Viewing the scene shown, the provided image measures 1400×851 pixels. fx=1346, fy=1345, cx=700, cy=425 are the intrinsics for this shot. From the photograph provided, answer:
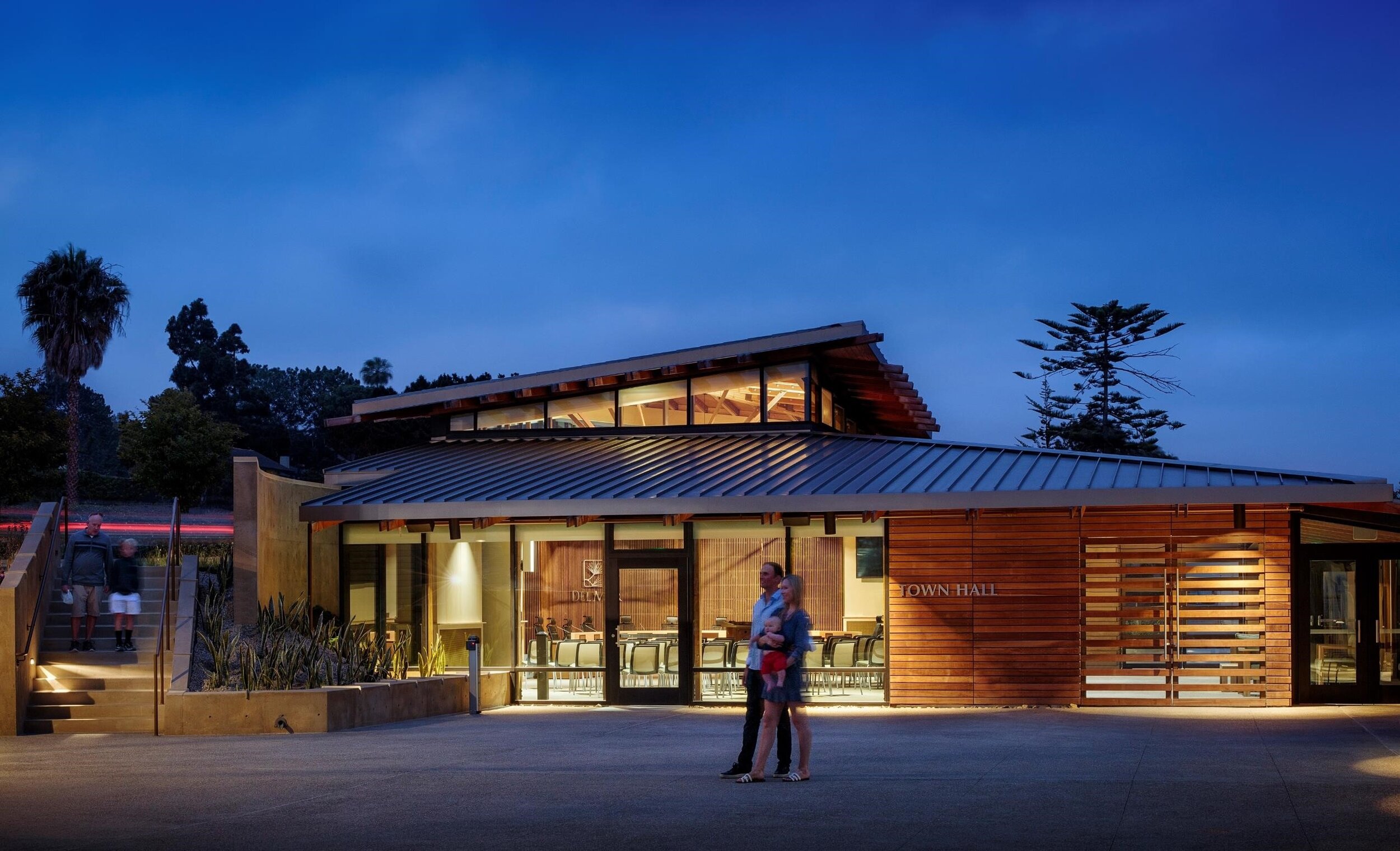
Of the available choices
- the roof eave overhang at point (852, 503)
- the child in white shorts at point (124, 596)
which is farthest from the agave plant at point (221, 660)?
the roof eave overhang at point (852, 503)

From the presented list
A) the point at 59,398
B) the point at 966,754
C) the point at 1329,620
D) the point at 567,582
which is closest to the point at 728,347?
the point at 567,582

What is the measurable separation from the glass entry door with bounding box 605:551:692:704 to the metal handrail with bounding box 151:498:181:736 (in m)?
5.63

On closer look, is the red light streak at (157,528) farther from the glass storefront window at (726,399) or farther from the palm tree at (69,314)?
the glass storefront window at (726,399)

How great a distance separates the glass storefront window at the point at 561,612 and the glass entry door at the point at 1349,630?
933cm

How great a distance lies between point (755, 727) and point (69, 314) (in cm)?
3659

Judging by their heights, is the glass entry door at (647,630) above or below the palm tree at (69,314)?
below

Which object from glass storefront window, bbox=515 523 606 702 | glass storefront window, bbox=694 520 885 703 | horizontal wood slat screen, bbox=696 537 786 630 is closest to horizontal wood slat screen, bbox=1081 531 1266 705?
glass storefront window, bbox=694 520 885 703

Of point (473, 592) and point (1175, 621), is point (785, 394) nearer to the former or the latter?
point (473, 592)

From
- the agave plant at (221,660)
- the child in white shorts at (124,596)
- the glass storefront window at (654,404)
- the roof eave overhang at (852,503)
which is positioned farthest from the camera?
the glass storefront window at (654,404)

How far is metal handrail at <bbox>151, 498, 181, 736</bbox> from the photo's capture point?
44.9 feet

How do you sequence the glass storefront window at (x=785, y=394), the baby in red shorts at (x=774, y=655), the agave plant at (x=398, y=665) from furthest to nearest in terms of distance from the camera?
the glass storefront window at (x=785, y=394), the agave plant at (x=398, y=665), the baby in red shorts at (x=774, y=655)

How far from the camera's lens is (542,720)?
15.7 metres

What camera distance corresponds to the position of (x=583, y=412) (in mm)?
22328

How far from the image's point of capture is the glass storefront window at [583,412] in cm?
2223
